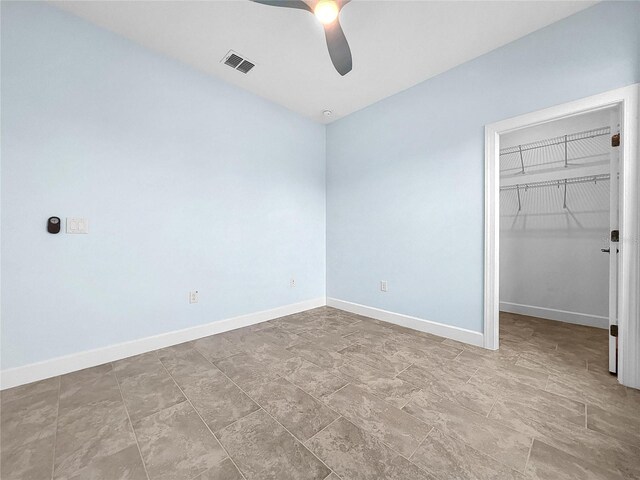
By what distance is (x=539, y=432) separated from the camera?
1.36 m

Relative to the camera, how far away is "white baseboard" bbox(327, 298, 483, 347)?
8.14ft

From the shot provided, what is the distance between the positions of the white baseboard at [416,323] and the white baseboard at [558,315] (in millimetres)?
1584

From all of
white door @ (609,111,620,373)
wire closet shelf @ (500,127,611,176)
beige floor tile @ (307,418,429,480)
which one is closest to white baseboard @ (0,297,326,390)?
beige floor tile @ (307,418,429,480)

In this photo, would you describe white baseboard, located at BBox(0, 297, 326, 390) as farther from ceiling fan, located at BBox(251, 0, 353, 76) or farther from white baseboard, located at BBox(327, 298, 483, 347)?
ceiling fan, located at BBox(251, 0, 353, 76)

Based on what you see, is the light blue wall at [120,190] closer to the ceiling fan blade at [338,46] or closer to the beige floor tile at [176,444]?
the beige floor tile at [176,444]

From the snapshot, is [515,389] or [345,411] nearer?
[345,411]

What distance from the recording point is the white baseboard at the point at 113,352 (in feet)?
5.93

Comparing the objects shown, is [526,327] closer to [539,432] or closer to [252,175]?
[539,432]

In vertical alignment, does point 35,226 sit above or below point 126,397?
above

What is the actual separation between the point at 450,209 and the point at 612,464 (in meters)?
2.02

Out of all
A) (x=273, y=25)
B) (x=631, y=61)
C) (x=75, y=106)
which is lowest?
(x=75, y=106)

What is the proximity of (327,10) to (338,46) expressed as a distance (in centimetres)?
32

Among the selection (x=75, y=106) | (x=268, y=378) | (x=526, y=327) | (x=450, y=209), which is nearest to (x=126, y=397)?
(x=268, y=378)

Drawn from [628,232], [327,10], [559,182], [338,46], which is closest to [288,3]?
[327,10]
